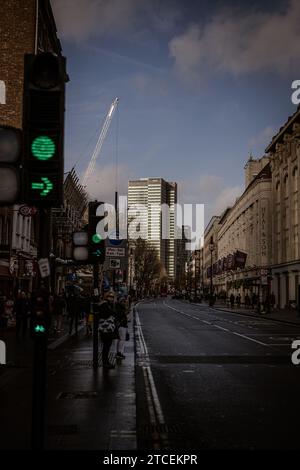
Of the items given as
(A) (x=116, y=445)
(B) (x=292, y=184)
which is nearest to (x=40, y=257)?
(A) (x=116, y=445)

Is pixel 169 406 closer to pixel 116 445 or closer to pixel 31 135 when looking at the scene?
pixel 116 445

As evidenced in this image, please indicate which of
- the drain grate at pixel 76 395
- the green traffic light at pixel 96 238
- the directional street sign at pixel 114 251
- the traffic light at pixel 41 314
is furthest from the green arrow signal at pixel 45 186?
the directional street sign at pixel 114 251

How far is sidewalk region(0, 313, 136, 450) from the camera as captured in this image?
301 inches

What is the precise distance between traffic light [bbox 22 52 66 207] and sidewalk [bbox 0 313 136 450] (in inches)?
122

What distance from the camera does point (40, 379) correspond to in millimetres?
6090

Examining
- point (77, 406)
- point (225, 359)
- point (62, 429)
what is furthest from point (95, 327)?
point (62, 429)

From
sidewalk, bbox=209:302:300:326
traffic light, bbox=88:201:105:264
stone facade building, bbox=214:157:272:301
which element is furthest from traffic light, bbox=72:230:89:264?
stone facade building, bbox=214:157:272:301

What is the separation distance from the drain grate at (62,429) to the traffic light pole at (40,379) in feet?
6.92

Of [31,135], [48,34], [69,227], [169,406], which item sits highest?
[48,34]

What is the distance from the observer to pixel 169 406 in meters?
10.3

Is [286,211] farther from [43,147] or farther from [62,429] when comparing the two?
[43,147]

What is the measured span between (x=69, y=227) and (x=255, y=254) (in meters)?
30.7

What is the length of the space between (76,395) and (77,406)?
119 cm
